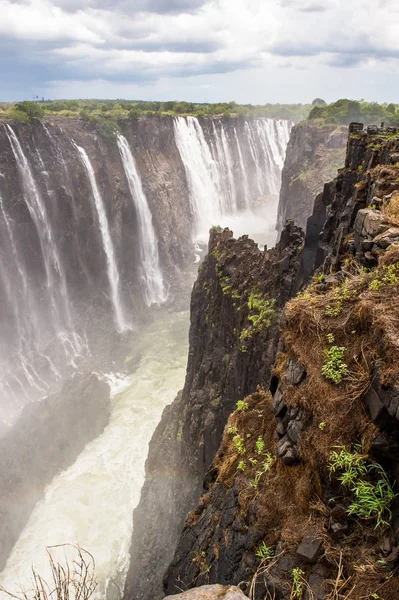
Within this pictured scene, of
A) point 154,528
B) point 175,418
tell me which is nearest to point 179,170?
point 175,418

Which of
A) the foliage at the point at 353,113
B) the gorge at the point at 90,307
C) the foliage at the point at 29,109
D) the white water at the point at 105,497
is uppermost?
the foliage at the point at 353,113

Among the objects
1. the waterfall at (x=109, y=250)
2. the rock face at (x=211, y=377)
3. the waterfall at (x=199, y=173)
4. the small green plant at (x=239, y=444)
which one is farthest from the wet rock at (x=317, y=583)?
the waterfall at (x=199, y=173)

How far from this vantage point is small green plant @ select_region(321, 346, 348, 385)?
707 centimetres

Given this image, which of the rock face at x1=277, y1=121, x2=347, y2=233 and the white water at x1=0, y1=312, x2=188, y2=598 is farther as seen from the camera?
the rock face at x1=277, y1=121, x2=347, y2=233

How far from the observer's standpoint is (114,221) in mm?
49656

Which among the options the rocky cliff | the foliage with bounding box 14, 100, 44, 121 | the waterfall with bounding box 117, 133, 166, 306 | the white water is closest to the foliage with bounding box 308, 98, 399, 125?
the waterfall with bounding box 117, 133, 166, 306

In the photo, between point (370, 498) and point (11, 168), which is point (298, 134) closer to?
point (11, 168)

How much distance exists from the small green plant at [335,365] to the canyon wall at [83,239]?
115 feet

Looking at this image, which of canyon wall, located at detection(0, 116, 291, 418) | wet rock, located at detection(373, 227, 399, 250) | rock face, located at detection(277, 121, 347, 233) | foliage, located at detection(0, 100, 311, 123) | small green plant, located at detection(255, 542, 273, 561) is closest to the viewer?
small green plant, located at detection(255, 542, 273, 561)

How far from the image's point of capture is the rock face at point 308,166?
51969 mm

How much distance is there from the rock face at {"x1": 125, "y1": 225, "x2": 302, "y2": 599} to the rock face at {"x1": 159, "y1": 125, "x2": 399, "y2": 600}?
7766 mm

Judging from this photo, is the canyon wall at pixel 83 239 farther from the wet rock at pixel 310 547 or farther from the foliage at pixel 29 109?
the wet rock at pixel 310 547

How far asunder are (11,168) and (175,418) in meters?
29.0

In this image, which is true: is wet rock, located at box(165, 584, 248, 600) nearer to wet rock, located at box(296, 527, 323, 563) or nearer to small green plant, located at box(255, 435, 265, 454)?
wet rock, located at box(296, 527, 323, 563)
